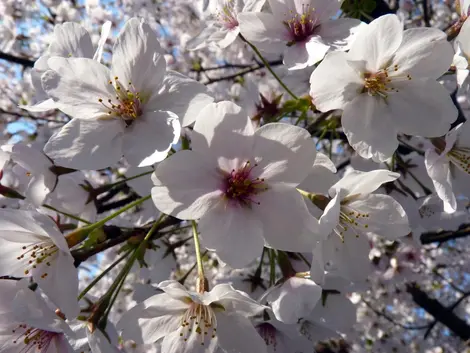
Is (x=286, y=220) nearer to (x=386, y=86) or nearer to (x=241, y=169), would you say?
(x=241, y=169)

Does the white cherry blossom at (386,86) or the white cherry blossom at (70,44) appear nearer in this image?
the white cherry blossom at (386,86)

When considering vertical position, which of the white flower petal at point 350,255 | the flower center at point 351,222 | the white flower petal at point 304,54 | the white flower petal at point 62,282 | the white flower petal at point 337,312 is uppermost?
the white flower petal at point 304,54

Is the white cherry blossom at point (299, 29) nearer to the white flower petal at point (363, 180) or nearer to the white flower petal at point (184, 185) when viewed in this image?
the white flower petal at point (363, 180)

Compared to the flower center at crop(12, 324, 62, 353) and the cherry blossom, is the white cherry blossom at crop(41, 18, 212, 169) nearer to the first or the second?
the cherry blossom

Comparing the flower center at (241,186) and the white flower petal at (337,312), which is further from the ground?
the flower center at (241,186)

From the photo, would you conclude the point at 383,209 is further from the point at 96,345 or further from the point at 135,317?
the point at 96,345

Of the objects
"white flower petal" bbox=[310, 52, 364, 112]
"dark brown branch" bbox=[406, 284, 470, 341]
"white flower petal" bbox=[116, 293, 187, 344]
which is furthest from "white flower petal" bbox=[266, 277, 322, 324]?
"dark brown branch" bbox=[406, 284, 470, 341]

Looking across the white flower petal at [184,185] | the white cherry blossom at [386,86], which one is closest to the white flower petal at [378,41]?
the white cherry blossom at [386,86]
